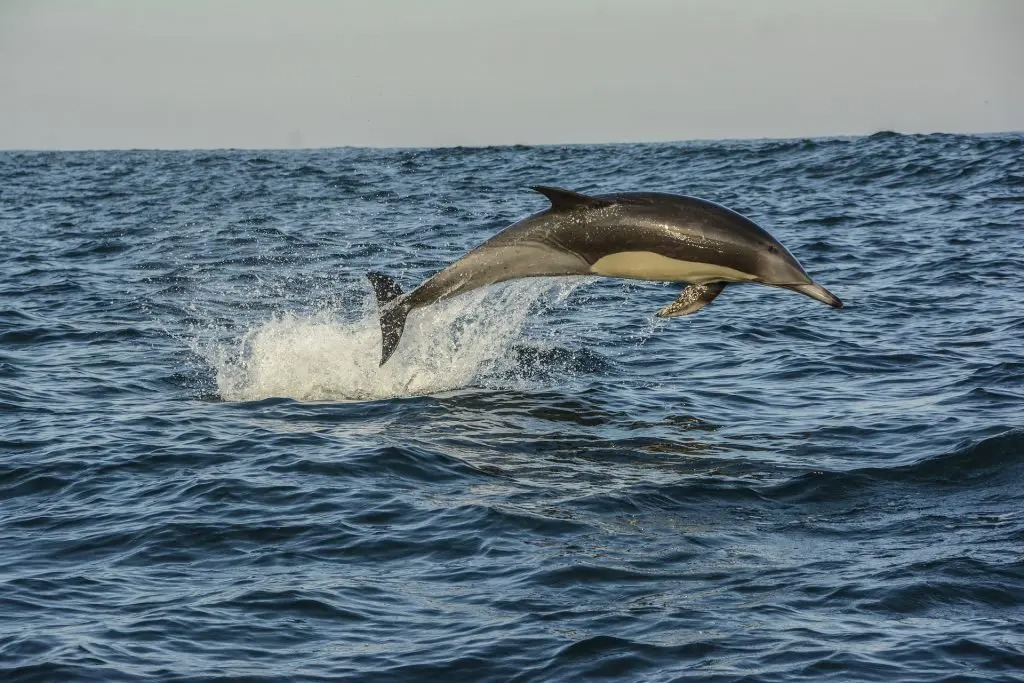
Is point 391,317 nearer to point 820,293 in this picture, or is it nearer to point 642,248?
point 642,248

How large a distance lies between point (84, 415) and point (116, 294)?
8113mm

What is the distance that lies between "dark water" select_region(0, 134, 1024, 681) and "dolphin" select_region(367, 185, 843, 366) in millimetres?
1614

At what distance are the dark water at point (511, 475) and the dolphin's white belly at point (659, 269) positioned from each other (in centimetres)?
163

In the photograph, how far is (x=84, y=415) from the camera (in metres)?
13.3

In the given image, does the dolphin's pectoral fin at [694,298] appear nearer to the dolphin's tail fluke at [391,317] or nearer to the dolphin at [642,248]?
the dolphin at [642,248]

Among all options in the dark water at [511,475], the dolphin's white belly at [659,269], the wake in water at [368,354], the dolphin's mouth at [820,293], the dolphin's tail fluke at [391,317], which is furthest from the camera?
the wake in water at [368,354]

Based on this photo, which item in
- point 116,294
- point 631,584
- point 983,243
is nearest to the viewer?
point 631,584

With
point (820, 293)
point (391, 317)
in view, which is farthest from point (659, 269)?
point (391, 317)

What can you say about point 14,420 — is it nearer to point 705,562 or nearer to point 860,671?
point 705,562

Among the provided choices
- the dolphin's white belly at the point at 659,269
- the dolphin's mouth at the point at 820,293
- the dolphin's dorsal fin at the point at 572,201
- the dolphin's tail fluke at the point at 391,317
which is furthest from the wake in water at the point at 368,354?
the dolphin's mouth at the point at 820,293

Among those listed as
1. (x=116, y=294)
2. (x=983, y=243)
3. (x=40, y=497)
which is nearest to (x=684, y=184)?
(x=983, y=243)

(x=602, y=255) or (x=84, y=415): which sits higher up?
(x=602, y=255)

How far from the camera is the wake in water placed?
14.6m

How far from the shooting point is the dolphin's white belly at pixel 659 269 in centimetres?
1164
